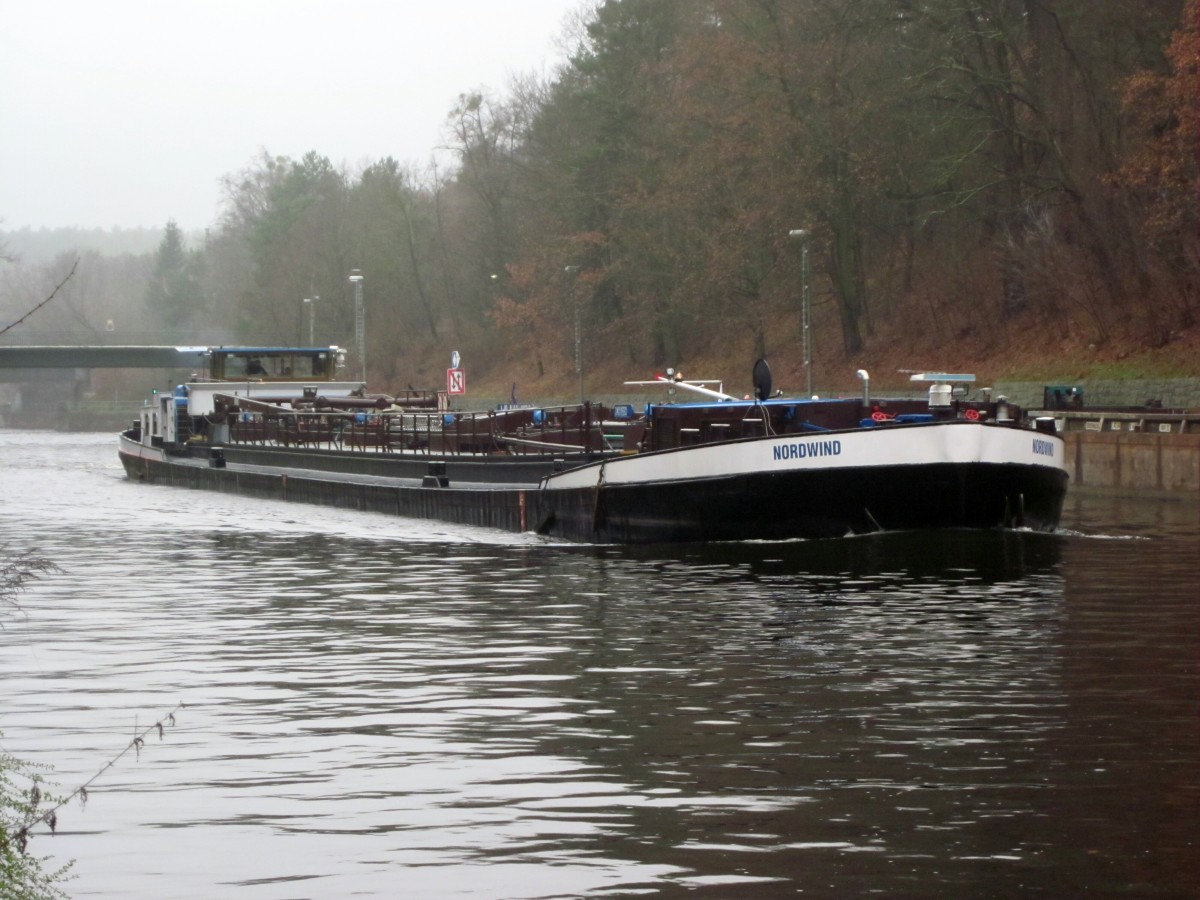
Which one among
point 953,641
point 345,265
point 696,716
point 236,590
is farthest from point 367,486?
point 345,265

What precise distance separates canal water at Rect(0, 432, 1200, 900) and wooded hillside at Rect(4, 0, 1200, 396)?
2587cm

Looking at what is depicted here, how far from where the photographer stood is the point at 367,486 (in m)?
36.6

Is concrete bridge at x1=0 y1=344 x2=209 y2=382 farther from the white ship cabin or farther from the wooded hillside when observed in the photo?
the white ship cabin

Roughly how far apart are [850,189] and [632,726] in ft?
159

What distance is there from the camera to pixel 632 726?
11742 mm

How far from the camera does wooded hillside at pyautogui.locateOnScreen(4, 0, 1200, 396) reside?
47062 mm

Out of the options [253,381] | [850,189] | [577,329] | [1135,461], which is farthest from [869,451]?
[577,329]

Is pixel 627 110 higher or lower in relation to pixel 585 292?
higher

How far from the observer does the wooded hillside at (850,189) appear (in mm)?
47062

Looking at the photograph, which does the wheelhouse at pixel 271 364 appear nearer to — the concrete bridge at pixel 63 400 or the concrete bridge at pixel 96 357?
the concrete bridge at pixel 96 357

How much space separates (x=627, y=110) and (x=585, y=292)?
8448 millimetres

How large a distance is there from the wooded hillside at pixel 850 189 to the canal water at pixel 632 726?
25866 millimetres

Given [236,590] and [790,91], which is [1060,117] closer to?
[790,91]

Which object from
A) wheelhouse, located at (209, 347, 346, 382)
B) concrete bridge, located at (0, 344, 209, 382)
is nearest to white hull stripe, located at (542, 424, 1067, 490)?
wheelhouse, located at (209, 347, 346, 382)
